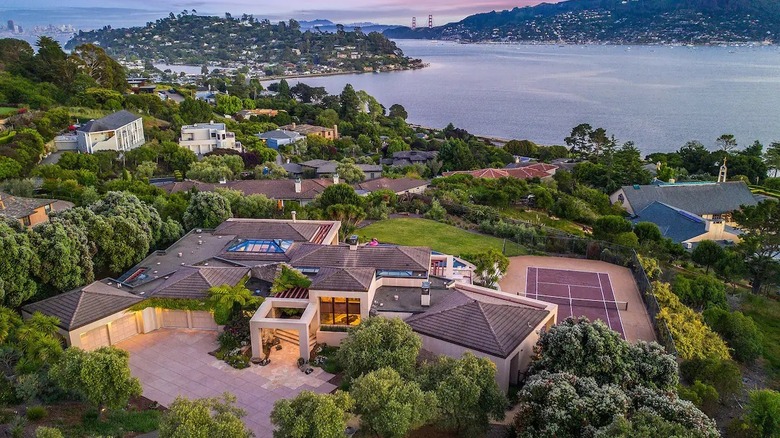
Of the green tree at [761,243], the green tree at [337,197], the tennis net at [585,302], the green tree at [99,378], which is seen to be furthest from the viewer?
the green tree at [337,197]

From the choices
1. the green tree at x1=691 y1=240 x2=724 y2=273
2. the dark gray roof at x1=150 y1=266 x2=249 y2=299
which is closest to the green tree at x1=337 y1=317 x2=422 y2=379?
the dark gray roof at x1=150 y1=266 x2=249 y2=299

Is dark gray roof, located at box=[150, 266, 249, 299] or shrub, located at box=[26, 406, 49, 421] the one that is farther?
dark gray roof, located at box=[150, 266, 249, 299]

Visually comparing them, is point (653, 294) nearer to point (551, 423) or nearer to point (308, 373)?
point (551, 423)

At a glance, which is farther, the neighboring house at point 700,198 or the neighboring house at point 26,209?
the neighboring house at point 700,198

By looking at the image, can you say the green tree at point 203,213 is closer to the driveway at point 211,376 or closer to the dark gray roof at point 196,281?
the dark gray roof at point 196,281

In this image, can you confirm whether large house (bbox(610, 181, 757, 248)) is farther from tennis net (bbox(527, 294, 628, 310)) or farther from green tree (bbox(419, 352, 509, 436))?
green tree (bbox(419, 352, 509, 436))

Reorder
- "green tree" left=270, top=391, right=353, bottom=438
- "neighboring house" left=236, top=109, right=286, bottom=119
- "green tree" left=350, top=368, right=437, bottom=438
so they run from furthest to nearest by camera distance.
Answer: "neighboring house" left=236, top=109, right=286, bottom=119, "green tree" left=350, top=368, right=437, bottom=438, "green tree" left=270, top=391, right=353, bottom=438

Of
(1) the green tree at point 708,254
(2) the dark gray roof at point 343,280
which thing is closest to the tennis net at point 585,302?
(2) the dark gray roof at point 343,280

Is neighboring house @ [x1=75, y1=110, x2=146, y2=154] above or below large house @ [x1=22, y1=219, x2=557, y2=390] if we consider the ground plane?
above
